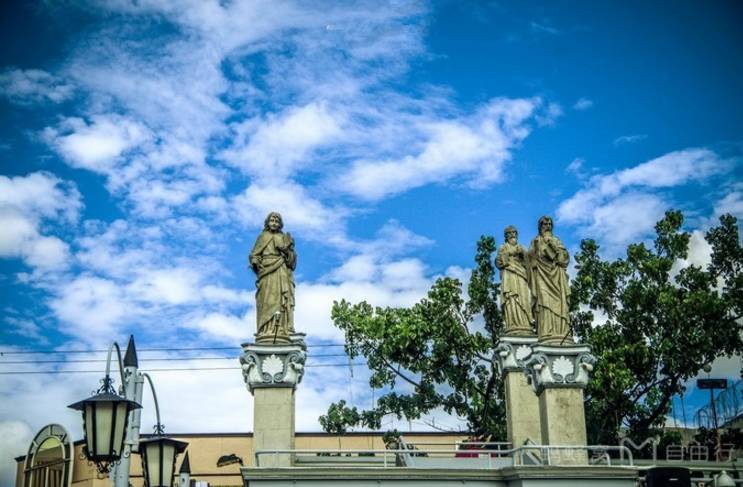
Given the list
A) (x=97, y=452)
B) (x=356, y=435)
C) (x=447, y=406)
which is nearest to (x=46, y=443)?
(x=356, y=435)

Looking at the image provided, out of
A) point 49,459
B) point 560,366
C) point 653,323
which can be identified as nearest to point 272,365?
point 560,366

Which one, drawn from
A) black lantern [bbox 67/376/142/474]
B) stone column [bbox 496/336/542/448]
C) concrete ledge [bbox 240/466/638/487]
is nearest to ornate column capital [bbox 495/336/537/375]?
stone column [bbox 496/336/542/448]

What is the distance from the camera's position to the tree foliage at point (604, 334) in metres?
28.0

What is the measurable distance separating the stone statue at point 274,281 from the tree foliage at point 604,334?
1100 cm

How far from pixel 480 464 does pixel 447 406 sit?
10.1 meters

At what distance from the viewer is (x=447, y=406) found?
29875mm

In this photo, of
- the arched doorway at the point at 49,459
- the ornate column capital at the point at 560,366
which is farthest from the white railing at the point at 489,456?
the arched doorway at the point at 49,459

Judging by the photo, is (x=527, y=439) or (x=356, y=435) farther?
(x=356, y=435)

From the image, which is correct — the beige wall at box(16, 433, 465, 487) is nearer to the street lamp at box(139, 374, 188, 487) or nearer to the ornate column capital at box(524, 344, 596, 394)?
the ornate column capital at box(524, 344, 596, 394)

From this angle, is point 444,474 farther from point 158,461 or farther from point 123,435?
point 123,435

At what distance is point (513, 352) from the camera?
21.8 metres

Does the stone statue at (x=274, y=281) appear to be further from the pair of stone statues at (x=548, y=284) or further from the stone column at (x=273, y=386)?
the pair of stone statues at (x=548, y=284)

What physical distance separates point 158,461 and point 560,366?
9.03 metres

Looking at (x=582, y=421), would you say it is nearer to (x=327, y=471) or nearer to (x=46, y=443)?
(x=327, y=471)
